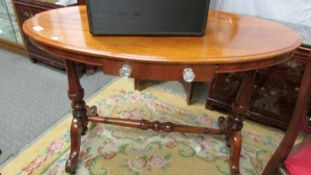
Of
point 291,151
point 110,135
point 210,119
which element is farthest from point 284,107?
point 110,135

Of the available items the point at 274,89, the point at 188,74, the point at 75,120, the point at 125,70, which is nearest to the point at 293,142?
the point at 188,74

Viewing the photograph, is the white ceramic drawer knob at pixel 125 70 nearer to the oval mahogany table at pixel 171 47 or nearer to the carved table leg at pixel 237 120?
the oval mahogany table at pixel 171 47

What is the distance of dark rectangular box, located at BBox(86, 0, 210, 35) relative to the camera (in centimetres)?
83

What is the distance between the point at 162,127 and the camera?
1345 millimetres

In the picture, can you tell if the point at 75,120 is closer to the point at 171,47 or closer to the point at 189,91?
the point at 171,47

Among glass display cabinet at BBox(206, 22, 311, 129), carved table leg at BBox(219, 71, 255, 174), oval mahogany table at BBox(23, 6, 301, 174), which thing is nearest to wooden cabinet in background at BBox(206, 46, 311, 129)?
glass display cabinet at BBox(206, 22, 311, 129)

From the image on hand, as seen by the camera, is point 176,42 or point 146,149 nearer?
point 176,42

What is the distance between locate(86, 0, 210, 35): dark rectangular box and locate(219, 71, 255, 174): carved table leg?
424 mm

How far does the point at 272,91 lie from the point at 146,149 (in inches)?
32.4

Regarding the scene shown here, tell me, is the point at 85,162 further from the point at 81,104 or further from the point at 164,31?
the point at 164,31

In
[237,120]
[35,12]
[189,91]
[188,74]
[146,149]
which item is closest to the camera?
[188,74]

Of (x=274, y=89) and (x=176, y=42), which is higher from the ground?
(x=176, y=42)

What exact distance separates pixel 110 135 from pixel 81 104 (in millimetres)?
341

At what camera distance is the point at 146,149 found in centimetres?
148
